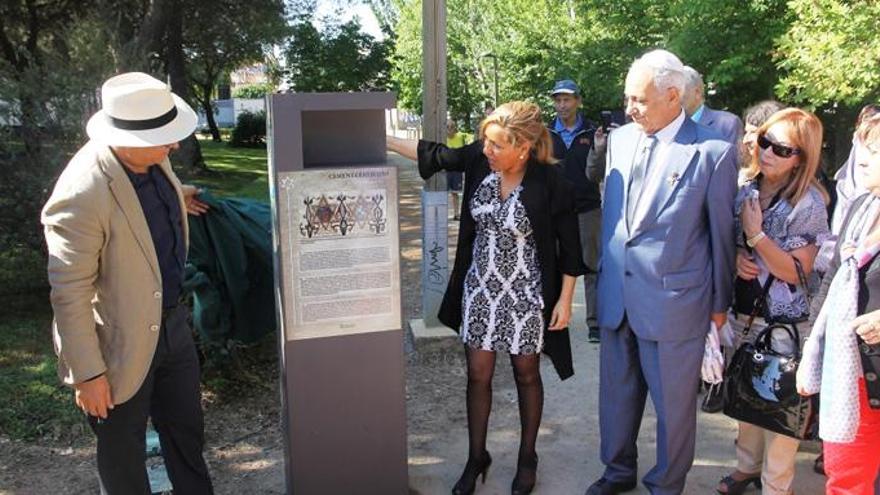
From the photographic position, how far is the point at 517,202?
3.08m

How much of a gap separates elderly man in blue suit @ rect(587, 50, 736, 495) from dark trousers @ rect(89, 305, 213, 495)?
171 cm

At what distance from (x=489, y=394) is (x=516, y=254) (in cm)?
66

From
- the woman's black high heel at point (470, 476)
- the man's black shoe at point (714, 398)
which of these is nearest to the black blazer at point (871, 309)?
the man's black shoe at point (714, 398)

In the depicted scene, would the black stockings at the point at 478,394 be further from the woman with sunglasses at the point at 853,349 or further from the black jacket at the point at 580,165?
the black jacket at the point at 580,165

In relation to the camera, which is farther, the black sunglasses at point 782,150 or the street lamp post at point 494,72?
the street lamp post at point 494,72

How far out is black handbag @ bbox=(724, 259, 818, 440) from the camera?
284 centimetres

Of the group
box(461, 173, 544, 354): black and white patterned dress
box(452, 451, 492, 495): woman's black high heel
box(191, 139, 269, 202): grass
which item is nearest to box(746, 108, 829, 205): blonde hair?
box(461, 173, 544, 354): black and white patterned dress

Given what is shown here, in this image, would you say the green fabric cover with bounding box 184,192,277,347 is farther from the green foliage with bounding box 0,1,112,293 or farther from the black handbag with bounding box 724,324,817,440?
the black handbag with bounding box 724,324,817,440

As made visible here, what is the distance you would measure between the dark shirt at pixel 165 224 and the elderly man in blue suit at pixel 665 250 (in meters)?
1.70

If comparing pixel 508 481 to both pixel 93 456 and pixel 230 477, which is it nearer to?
pixel 230 477

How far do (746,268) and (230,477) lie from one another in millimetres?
2528

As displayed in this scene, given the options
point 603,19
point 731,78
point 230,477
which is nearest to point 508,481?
point 230,477

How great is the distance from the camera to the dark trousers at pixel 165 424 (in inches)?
101

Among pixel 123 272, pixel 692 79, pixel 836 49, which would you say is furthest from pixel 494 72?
pixel 123 272
